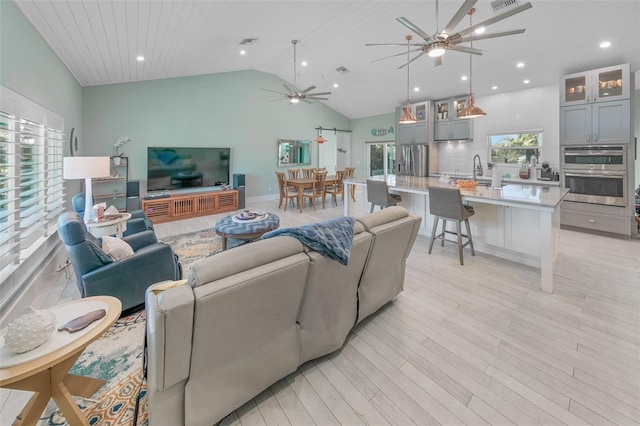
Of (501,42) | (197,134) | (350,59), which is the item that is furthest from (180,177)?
(501,42)

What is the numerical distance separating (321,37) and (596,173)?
5.41m

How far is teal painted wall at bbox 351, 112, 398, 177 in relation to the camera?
9.30 meters

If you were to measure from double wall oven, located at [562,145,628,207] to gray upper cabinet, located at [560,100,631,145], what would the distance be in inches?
4.8

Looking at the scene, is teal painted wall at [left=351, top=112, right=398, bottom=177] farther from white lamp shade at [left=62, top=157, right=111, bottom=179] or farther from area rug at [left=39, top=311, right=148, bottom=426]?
area rug at [left=39, top=311, right=148, bottom=426]

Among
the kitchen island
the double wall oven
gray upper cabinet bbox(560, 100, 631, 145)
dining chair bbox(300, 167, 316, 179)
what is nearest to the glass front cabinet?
gray upper cabinet bbox(560, 100, 631, 145)

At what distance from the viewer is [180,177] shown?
266 inches

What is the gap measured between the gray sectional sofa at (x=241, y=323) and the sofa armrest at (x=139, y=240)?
6.68ft

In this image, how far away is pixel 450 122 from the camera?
720 cm

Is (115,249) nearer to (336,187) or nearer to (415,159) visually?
(336,187)

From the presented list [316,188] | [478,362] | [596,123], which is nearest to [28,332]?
[478,362]

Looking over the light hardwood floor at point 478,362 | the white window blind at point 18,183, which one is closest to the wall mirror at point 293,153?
the white window blind at point 18,183

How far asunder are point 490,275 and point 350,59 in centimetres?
541

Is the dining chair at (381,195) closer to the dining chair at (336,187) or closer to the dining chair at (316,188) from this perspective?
the dining chair at (316,188)

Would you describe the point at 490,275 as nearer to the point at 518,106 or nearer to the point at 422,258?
the point at 422,258
